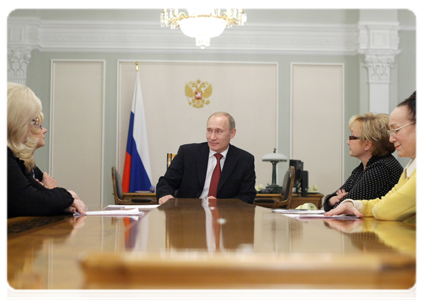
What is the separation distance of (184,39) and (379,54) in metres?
3.22

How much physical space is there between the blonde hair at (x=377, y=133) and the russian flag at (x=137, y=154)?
4.37 meters

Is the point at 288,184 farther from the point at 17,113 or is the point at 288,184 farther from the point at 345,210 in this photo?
the point at 17,113

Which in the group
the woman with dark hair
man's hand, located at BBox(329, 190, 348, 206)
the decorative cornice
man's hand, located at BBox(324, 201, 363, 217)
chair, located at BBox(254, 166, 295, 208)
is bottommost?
chair, located at BBox(254, 166, 295, 208)

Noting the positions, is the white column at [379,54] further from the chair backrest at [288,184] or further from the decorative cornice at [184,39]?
the chair backrest at [288,184]

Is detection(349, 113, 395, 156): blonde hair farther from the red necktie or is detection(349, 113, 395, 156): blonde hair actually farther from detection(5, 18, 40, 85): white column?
detection(5, 18, 40, 85): white column

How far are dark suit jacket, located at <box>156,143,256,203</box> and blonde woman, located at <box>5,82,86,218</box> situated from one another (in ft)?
5.77

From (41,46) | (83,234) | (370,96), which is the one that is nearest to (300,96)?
(370,96)

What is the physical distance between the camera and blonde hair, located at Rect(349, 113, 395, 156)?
2.68 meters

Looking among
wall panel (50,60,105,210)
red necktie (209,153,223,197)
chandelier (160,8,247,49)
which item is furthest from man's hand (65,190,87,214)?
wall panel (50,60,105,210)

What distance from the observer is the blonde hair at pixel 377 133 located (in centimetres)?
268

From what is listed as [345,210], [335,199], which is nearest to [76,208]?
[345,210]

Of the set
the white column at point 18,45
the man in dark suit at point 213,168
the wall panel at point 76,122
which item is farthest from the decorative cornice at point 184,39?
the man in dark suit at point 213,168

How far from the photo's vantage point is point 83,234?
0.96 meters
